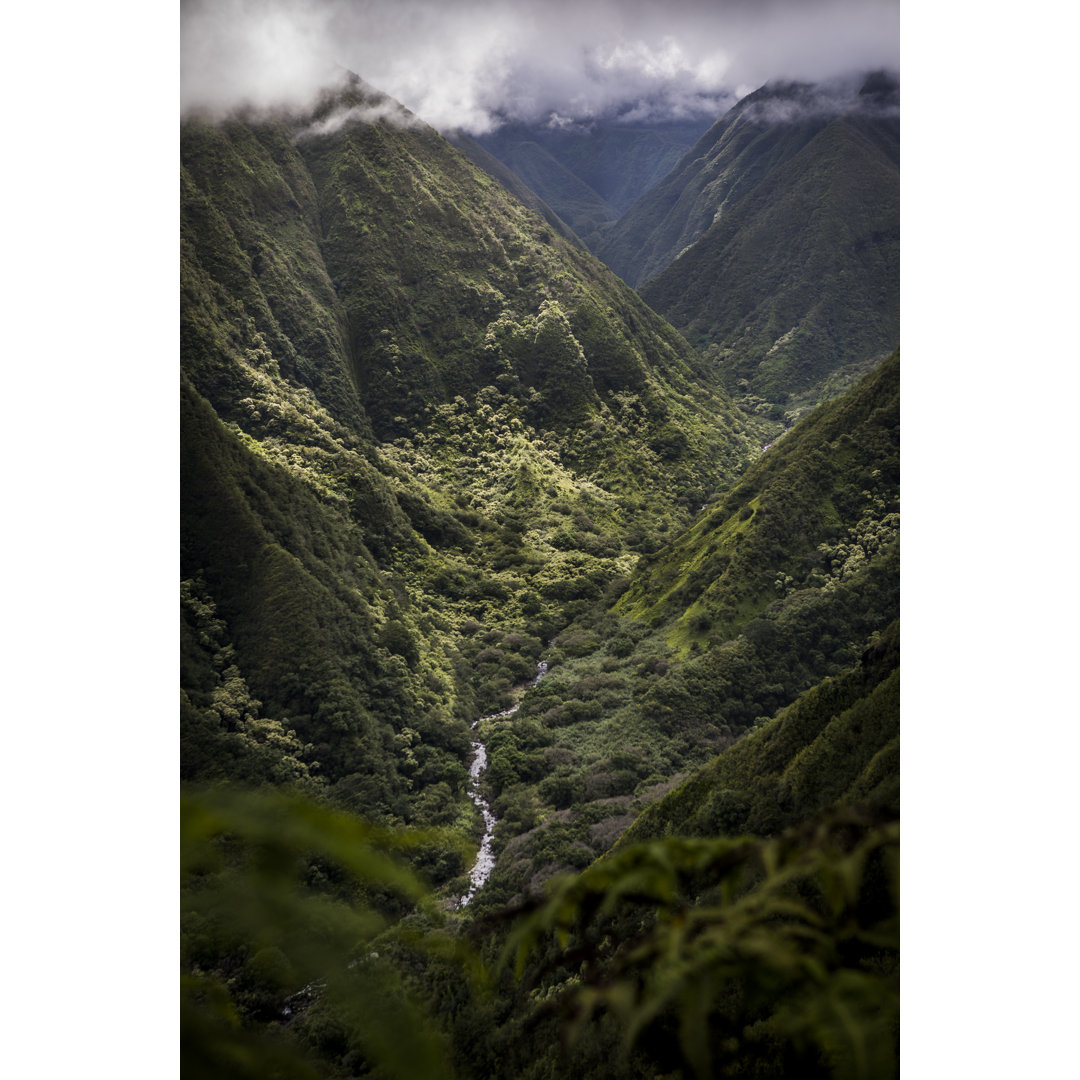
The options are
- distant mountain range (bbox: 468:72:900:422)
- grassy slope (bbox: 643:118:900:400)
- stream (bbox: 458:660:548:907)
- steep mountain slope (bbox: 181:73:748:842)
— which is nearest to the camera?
stream (bbox: 458:660:548:907)

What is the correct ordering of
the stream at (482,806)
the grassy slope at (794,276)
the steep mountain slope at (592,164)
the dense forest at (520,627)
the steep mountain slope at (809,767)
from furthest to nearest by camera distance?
the steep mountain slope at (592,164)
the grassy slope at (794,276)
the stream at (482,806)
the steep mountain slope at (809,767)
the dense forest at (520,627)

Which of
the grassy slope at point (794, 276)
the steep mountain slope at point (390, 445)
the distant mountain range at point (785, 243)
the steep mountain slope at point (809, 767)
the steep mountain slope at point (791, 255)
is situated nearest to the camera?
the steep mountain slope at point (809, 767)

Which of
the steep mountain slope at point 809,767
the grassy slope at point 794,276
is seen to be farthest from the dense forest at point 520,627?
the grassy slope at point 794,276

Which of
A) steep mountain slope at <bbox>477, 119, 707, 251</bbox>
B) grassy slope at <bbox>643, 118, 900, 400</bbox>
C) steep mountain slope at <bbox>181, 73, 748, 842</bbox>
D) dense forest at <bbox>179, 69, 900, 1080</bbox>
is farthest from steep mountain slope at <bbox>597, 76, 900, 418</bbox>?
steep mountain slope at <bbox>477, 119, 707, 251</bbox>

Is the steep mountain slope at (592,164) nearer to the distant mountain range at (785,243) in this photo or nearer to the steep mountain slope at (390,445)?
the distant mountain range at (785,243)

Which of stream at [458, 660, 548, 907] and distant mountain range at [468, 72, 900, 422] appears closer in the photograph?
stream at [458, 660, 548, 907]

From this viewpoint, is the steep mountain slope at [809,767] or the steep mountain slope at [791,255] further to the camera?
the steep mountain slope at [791,255]

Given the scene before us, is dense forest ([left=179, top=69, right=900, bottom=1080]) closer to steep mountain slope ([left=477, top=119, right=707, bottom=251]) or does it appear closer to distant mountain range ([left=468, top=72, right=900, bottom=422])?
distant mountain range ([left=468, top=72, right=900, bottom=422])
